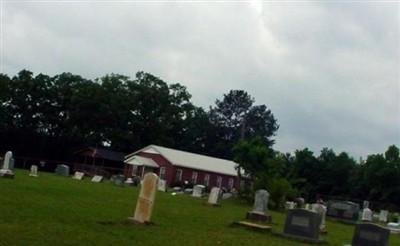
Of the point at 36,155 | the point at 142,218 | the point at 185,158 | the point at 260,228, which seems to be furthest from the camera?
the point at 36,155

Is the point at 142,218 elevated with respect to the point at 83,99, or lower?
lower

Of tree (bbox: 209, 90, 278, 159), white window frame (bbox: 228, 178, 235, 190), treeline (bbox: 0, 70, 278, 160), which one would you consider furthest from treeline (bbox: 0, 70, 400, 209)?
tree (bbox: 209, 90, 278, 159)

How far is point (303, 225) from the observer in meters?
19.3

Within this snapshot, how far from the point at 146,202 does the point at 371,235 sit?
656 cm

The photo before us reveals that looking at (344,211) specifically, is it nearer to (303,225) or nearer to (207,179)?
(303,225)

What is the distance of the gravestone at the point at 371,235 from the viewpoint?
17.8 metres

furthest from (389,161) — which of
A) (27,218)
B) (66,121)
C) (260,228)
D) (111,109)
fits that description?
(27,218)

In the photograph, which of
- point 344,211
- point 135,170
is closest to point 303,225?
point 344,211

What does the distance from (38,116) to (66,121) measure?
3.57 m

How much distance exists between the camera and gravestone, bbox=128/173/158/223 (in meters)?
16.9

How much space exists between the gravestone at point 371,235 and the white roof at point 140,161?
4780cm

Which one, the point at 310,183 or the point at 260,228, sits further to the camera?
the point at 310,183

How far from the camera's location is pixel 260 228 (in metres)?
19.3

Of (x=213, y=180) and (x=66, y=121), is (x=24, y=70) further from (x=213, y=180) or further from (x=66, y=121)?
(x=213, y=180)
